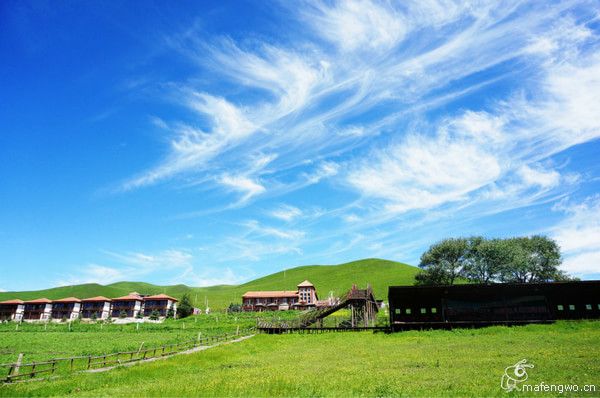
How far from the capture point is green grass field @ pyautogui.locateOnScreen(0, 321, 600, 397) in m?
16.9

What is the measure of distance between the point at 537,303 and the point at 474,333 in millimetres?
11526

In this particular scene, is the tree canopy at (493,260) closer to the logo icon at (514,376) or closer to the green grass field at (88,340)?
the green grass field at (88,340)

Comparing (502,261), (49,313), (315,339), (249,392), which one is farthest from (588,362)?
(49,313)

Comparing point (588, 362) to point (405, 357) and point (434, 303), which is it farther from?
point (434, 303)

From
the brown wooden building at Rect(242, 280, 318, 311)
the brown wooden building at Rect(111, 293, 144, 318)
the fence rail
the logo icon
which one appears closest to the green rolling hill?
the brown wooden building at Rect(242, 280, 318, 311)

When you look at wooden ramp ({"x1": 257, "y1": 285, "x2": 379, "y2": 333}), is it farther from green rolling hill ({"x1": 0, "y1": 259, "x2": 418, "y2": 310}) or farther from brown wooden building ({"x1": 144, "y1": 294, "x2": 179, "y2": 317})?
brown wooden building ({"x1": 144, "y1": 294, "x2": 179, "y2": 317})

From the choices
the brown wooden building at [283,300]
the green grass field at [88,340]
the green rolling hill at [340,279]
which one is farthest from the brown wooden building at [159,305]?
the green grass field at [88,340]

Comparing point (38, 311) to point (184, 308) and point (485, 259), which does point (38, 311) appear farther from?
point (485, 259)

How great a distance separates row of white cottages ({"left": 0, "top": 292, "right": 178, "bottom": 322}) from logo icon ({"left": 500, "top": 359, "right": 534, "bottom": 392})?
403ft

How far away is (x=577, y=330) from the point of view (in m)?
37.2

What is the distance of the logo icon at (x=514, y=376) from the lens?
16.2m

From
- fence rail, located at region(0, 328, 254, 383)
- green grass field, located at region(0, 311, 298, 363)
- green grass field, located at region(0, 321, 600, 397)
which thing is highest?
green grass field, located at region(0, 321, 600, 397)

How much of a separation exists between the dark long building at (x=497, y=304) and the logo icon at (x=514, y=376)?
27.2 m

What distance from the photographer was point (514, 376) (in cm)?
1806
